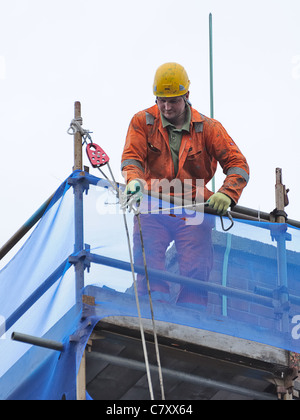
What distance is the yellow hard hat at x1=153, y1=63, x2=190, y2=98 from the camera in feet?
35.1

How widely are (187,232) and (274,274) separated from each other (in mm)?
848

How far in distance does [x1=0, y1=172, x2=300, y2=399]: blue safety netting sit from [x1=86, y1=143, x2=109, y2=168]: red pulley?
0.14 metres

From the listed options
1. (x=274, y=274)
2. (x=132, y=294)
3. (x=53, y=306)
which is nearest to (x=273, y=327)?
(x=274, y=274)

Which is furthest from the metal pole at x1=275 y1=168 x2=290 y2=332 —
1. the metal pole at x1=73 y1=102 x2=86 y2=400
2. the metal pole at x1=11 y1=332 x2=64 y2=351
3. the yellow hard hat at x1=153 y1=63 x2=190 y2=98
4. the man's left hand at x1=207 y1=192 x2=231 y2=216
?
the metal pole at x1=11 y1=332 x2=64 y2=351

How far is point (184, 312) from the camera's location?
31.1 feet

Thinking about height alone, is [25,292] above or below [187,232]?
below

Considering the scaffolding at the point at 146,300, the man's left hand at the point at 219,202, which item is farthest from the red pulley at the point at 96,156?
Result: the man's left hand at the point at 219,202

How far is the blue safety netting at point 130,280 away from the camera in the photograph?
9.16 meters

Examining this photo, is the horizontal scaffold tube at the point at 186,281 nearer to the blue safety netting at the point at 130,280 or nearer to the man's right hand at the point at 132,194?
the blue safety netting at the point at 130,280

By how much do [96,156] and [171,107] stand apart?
125 centimetres

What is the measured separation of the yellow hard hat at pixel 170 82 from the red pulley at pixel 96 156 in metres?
1.19

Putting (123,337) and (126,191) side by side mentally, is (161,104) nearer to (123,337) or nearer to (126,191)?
(126,191)

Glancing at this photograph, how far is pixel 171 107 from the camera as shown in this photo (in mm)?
10680

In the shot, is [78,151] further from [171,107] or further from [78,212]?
[171,107]
